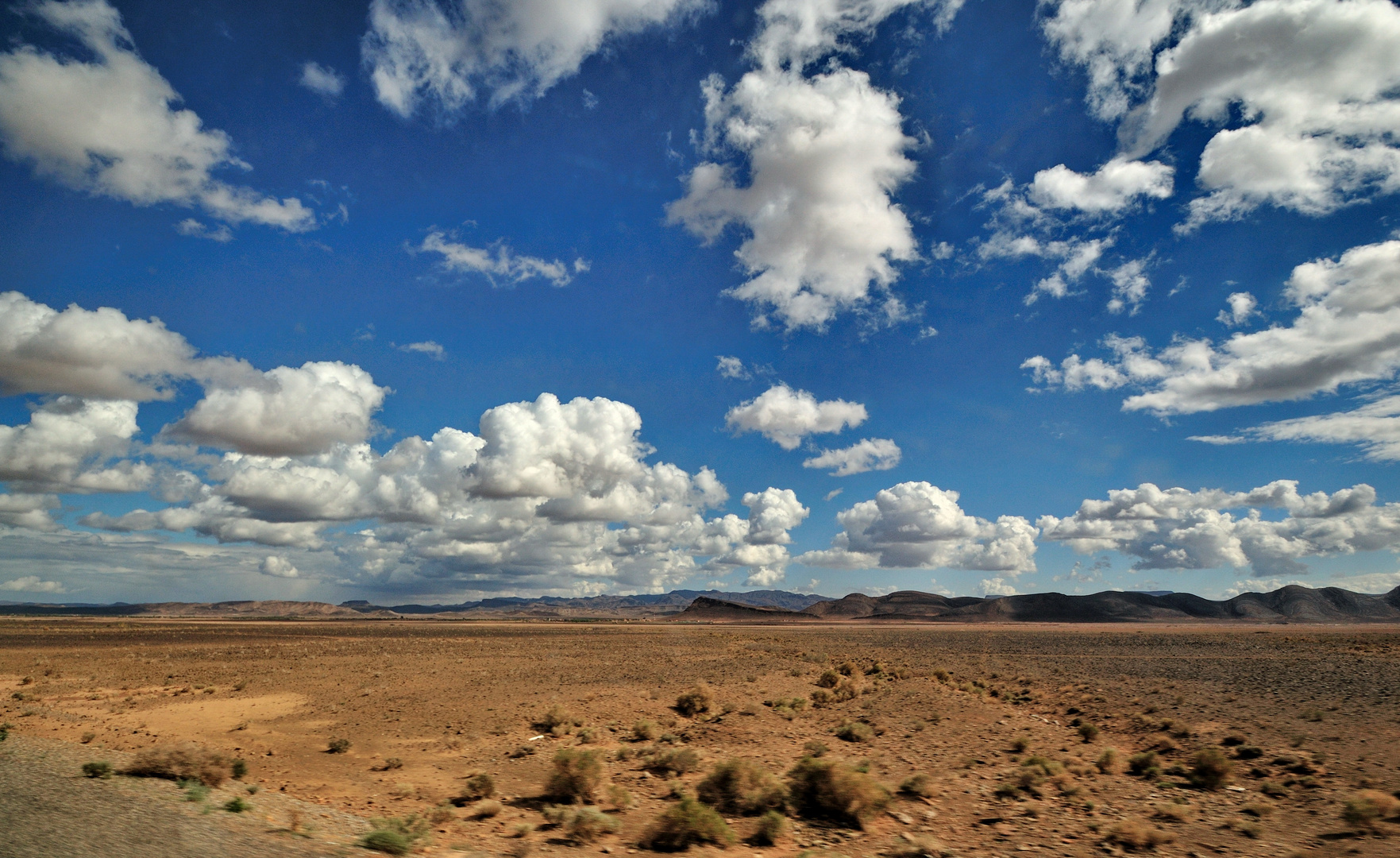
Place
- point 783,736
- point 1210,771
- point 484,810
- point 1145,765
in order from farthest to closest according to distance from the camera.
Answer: point 783,736, point 1145,765, point 1210,771, point 484,810

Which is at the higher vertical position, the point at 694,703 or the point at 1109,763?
the point at 1109,763

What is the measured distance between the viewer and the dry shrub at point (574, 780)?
14898 mm

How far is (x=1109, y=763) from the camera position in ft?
58.2

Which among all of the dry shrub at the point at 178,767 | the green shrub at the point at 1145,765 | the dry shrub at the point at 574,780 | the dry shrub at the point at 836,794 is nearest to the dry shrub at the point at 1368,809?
the green shrub at the point at 1145,765

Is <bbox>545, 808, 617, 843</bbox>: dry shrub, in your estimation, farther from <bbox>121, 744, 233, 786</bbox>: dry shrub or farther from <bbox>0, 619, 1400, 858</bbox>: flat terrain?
<bbox>121, 744, 233, 786</bbox>: dry shrub

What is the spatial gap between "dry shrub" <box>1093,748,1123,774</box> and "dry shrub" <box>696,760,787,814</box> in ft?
29.6

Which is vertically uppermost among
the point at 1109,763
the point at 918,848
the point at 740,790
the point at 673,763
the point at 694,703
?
the point at 740,790

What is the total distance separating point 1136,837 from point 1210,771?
593cm

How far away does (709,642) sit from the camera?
3039 inches

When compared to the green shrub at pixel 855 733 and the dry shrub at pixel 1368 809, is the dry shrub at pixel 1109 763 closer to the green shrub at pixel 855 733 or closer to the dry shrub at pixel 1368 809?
the dry shrub at pixel 1368 809

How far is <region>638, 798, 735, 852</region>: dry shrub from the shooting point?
11.8 m

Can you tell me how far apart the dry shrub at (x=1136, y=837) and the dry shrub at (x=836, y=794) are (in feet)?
13.5

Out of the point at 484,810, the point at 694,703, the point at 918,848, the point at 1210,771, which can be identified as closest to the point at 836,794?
the point at 918,848

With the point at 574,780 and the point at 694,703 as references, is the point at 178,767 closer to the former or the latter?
the point at 574,780
